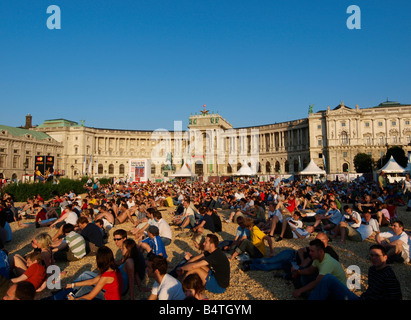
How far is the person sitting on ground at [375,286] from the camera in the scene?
4.35 metres

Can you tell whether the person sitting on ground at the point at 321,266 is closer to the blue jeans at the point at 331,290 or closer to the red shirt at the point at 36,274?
the blue jeans at the point at 331,290

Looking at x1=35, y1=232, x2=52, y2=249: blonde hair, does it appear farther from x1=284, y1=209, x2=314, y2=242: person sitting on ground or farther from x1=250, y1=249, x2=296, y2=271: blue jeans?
x1=284, y1=209, x2=314, y2=242: person sitting on ground

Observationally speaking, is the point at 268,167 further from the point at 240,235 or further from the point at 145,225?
the point at 240,235

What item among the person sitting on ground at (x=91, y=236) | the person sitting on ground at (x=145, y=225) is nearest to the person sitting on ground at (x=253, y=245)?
the person sitting on ground at (x=145, y=225)

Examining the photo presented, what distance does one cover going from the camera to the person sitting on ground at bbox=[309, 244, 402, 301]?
4.35m

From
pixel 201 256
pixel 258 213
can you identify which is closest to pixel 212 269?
pixel 201 256

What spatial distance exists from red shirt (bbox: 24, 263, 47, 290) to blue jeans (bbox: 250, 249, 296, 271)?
185 inches

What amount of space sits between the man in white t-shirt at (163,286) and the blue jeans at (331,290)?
7.11 ft

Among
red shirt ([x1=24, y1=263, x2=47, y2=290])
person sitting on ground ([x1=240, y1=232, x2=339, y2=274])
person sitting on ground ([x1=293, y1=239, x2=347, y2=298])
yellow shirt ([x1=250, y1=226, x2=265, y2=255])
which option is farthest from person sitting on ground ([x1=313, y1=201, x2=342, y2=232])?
red shirt ([x1=24, y1=263, x2=47, y2=290])

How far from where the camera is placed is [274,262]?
7.08 metres

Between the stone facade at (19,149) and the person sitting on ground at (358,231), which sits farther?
the stone facade at (19,149)

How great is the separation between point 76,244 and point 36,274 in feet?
7.57
